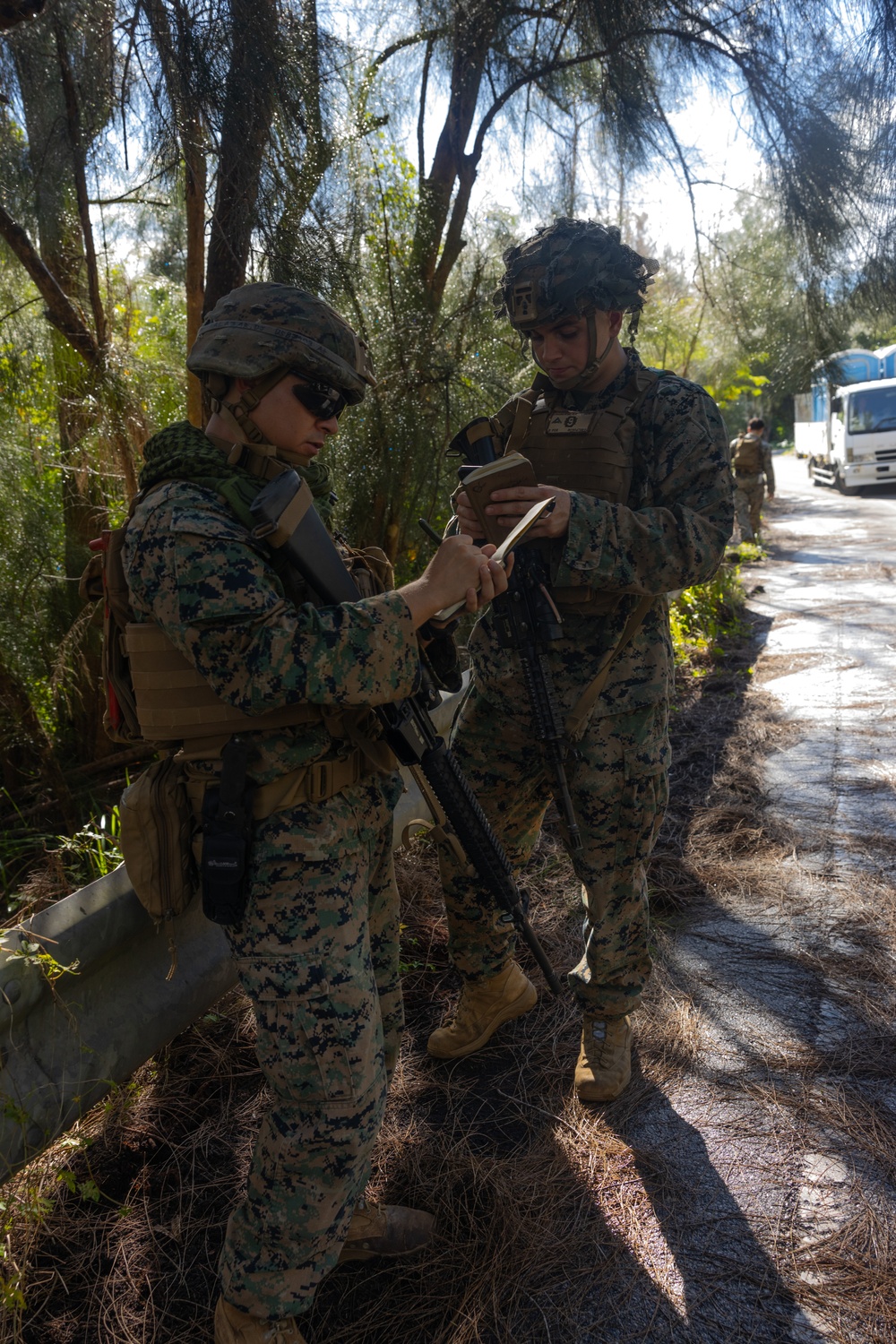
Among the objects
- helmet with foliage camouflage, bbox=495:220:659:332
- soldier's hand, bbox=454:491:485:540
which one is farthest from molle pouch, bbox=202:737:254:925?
helmet with foliage camouflage, bbox=495:220:659:332

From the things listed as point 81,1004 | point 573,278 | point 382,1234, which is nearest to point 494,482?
point 573,278

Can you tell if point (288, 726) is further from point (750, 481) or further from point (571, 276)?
point (750, 481)

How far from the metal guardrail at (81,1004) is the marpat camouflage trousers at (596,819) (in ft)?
2.61

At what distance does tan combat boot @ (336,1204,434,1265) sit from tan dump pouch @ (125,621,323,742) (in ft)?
3.67

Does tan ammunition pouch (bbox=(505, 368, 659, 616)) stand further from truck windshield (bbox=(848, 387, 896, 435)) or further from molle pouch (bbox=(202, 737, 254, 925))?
truck windshield (bbox=(848, 387, 896, 435))

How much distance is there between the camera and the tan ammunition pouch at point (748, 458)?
14406 mm

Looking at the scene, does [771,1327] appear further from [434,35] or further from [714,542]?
[434,35]

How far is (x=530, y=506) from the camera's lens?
2.24 metres

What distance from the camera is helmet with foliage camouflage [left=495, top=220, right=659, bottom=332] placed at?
7.49 ft

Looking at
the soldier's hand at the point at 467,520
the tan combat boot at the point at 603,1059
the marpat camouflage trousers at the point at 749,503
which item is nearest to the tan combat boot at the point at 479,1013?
the tan combat boot at the point at 603,1059

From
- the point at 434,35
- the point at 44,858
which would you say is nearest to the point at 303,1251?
the point at 44,858

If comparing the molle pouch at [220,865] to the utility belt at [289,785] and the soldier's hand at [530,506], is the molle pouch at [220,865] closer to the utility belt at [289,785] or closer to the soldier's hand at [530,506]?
the utility belt at [289,785]

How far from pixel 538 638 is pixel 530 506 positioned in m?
0.36

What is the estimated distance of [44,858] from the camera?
11.3 feet
